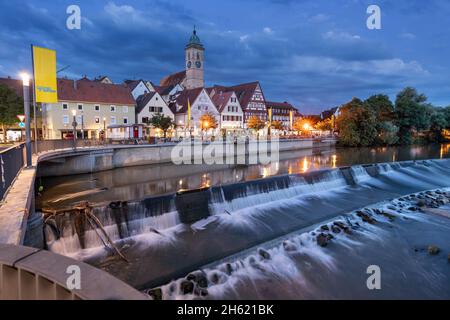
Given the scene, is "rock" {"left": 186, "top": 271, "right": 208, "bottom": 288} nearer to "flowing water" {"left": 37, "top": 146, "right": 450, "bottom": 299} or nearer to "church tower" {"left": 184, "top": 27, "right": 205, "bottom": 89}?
"flowing water" {"left": 37, "top": 146, "right": 450, "bottom": 299}

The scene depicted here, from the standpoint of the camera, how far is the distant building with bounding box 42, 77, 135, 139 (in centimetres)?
4338

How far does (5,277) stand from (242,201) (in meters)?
12.9

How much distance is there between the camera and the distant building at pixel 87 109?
142ft

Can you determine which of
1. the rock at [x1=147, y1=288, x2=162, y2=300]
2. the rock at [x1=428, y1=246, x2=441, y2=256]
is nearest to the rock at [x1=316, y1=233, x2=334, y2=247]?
the rock at [x1=428, y1=246, x2=441, y2=256]

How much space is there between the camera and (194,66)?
3260 inches

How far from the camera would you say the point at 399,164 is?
93.9 feet

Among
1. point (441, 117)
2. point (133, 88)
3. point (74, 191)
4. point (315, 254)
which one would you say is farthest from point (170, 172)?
point (441, 117)

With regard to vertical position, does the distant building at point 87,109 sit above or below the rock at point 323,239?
above

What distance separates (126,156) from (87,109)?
21.9m

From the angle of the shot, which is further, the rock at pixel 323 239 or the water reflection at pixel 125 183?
the water reflection at pixel 125 183

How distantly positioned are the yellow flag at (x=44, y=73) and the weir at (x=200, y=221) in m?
9.45

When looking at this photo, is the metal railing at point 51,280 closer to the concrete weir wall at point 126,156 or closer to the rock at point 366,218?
the rock at point 366,218

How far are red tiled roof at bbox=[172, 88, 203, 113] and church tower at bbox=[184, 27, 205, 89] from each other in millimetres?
22350

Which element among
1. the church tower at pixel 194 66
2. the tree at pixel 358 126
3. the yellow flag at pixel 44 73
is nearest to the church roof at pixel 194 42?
the church tower at pixel 194 66
